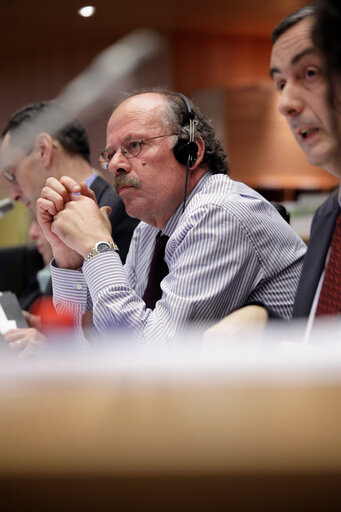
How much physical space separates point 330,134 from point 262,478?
0.39 m

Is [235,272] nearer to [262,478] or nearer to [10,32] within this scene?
[10,32]

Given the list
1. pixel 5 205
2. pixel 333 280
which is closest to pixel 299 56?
pixel 333 280

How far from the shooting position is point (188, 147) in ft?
3.10

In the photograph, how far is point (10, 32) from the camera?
0.67m

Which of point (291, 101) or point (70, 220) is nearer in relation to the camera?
point (291, 101)

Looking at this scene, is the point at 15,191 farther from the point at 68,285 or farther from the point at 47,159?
the point at 68,285

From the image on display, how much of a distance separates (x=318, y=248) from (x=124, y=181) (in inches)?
13.1

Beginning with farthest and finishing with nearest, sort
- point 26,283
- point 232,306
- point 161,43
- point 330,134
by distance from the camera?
1. point 26,283
2. point 161,43
3. point 232,306
4. point 330,134

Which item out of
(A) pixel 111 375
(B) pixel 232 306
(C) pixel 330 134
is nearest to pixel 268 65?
(C) pixel 330 134

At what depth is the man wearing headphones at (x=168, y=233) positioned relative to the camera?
76 cm

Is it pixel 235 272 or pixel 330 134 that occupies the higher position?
pixel 330 134

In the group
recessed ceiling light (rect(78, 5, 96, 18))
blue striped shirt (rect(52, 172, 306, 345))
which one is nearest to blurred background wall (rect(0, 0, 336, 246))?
recessed ceiling light (rect(78, 5, 96, 18))

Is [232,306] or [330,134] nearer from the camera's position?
[330,134]

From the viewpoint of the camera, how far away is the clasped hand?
76cm
